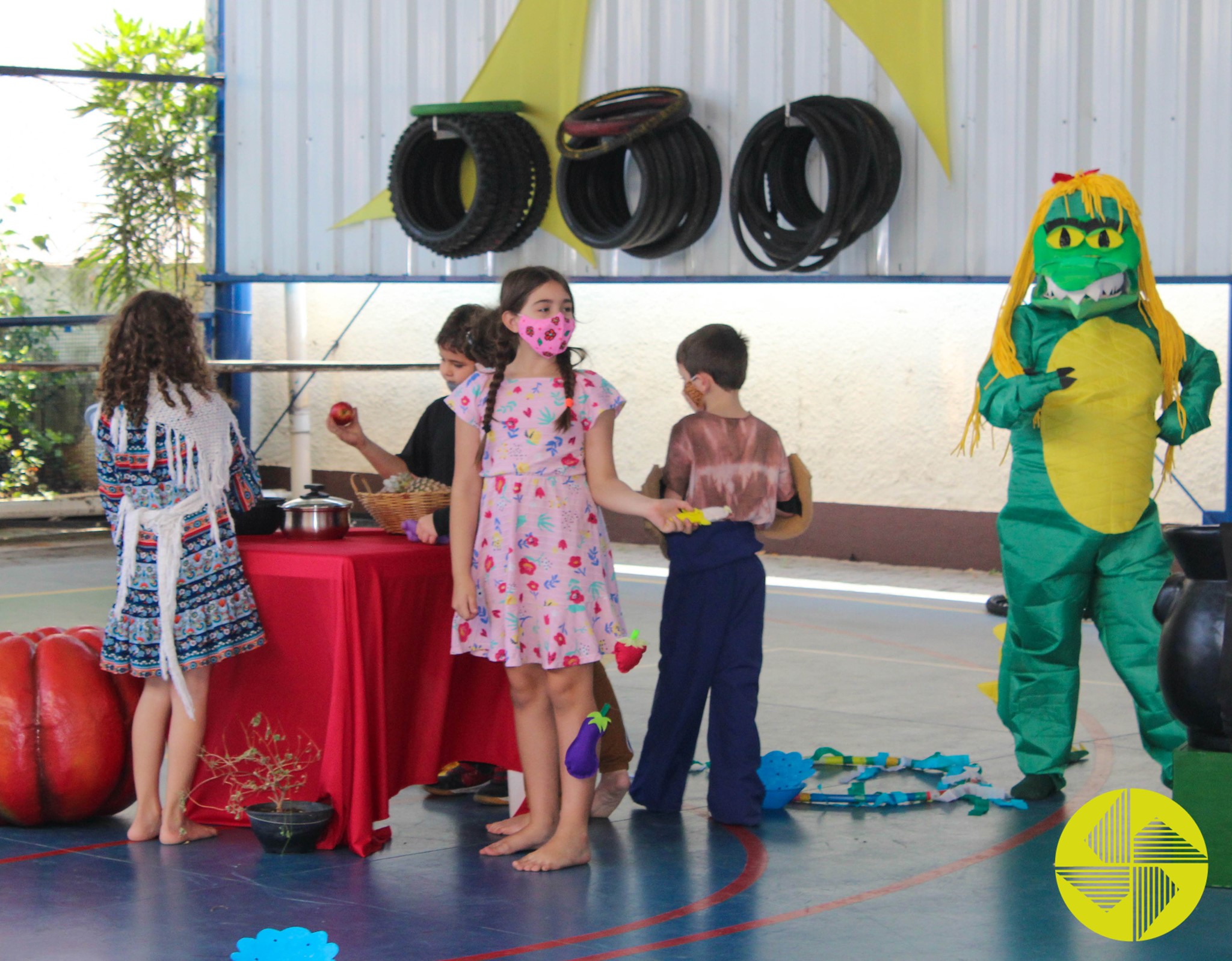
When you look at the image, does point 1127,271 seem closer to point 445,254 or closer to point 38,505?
point 445,254

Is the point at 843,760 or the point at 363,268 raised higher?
the point at 363,268

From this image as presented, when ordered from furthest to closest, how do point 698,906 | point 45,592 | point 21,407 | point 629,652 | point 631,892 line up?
point 21,407
point 45,592
point 629,652
point 631,892
point 698,906

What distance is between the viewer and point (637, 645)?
4109 mm

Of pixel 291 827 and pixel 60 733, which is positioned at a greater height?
pixel 60 733

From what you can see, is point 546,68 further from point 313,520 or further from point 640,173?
point 313,520

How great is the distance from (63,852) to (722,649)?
1.88 m

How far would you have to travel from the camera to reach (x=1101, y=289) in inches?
199

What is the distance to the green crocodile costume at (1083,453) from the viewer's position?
4.91 m

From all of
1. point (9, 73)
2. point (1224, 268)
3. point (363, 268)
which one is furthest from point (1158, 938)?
point (9, 73)

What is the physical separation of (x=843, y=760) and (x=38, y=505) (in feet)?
29.0

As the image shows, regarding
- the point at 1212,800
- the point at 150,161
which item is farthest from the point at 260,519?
the point at 150,161

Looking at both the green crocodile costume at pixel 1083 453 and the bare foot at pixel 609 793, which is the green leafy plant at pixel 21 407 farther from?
the green crocodile costume at pixel 1083 453

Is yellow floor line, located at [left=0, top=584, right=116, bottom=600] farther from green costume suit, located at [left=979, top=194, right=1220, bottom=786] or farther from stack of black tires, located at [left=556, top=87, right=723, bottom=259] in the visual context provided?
green costume suit, located at [left=979, top=194, right=1220, bottom=786]

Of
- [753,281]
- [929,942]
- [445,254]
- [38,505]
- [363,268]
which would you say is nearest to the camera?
[929,942]
